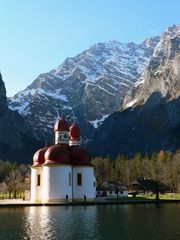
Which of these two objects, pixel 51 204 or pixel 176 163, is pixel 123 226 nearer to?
pixel 51 204

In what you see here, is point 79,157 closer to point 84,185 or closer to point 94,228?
point 84,185

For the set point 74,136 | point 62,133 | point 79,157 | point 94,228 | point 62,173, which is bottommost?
point 94,228

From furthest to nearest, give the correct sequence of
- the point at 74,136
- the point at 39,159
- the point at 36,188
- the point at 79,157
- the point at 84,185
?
the point at 74,136 → the point at 39,159 → the point at 36,188 → the point at 79,157 → the point at 84,185

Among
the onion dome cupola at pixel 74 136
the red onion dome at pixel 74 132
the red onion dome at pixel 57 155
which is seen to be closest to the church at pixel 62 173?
the red onion dome at pixel 57 155

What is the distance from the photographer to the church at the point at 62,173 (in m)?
96.6

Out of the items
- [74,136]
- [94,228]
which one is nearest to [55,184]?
[74,136]

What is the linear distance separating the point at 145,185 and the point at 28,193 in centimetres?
3495

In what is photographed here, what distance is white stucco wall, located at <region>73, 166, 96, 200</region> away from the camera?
329 feet

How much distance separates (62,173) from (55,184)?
2.71 meters

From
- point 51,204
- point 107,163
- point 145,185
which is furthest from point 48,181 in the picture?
point 107,163

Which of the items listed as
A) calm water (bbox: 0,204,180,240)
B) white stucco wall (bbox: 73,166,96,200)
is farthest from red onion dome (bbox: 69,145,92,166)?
calm water (bbox: 0,204,180,240)

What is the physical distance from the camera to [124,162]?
180 metres

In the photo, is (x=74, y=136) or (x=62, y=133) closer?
(x=62, y=133)

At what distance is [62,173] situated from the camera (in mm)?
97250
